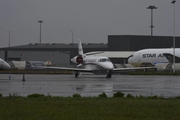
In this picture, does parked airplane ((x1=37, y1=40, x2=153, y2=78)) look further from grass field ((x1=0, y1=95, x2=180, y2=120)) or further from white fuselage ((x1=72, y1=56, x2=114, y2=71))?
grass field ((x1=0, y1=95, x2=180, y2=120))

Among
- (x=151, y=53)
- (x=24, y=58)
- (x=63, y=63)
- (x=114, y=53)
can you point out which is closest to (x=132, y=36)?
(x=114, y=53)

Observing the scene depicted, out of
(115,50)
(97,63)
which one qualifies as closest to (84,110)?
(97,63)

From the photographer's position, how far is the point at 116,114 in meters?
16.5

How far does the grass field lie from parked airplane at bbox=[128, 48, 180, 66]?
65.6 meters

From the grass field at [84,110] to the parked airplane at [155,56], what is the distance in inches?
2583

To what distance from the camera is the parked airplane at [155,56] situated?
86188 mm

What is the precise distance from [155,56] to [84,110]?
7200 cm

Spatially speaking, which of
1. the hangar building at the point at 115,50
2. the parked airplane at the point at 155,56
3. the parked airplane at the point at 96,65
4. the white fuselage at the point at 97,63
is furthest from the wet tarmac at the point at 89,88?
the hangar building at the point at 115,50

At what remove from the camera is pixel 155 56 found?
291 ft

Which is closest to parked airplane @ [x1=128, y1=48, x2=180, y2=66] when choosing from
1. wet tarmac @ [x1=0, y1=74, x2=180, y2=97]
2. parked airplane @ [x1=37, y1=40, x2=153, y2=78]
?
parked airplane @ [x1=37, y1=40, x2=153, y2=78]

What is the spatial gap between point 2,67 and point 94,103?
144 feet

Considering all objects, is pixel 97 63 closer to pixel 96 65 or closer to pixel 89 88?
pixel 96 65

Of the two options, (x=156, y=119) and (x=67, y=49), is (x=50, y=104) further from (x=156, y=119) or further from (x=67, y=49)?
(x=67, y=49)

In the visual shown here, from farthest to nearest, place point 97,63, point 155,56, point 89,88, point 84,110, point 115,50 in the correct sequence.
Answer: point 115,50
point 155,56
point 97,63
point 89,88
point 84,110
